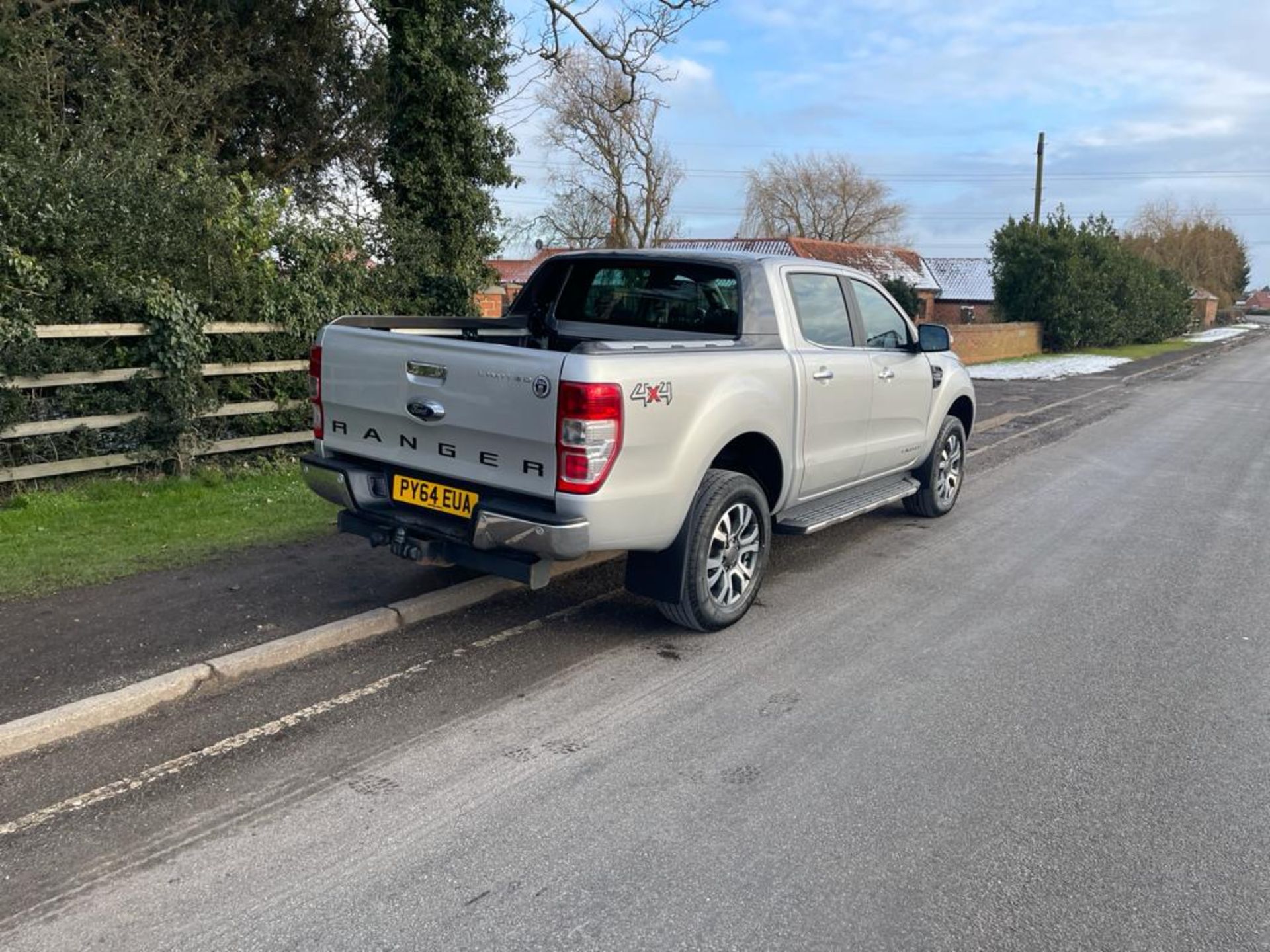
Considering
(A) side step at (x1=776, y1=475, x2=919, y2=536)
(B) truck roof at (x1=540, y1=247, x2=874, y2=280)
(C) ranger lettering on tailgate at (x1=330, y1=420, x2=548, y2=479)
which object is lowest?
(A) side step at (x1=776, y1=475, x2=919, y2=536)

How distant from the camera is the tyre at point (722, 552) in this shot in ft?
16.8

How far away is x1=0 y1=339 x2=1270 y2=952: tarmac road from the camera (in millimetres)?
2961

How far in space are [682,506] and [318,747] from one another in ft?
6.62

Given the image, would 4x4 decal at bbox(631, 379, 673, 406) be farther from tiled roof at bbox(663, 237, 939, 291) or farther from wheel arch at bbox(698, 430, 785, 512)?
tiled roof at bbox(663, 237, 939, 291)

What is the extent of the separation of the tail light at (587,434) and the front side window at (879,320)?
9.83 feet

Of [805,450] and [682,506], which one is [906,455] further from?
[682,506]

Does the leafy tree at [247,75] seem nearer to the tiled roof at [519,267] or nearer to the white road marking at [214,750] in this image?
the white road marking at [214,750]

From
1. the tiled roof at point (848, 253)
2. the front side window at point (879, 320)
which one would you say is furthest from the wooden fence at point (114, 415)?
the tiled roof at point (848, 253)

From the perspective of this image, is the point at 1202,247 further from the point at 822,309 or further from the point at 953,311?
the point at 822,309

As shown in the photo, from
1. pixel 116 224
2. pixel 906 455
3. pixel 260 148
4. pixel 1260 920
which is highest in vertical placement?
pixel 260 148

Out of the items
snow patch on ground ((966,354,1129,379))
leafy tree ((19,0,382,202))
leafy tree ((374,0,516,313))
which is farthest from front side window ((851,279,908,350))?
snow patch on ground ((966,354,1129,379))

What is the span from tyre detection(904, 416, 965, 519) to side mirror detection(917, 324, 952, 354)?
0.74 meters

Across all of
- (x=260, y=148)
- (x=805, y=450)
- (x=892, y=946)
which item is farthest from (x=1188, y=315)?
(x=892, y=946)

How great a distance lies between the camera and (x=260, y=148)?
1449 cm
